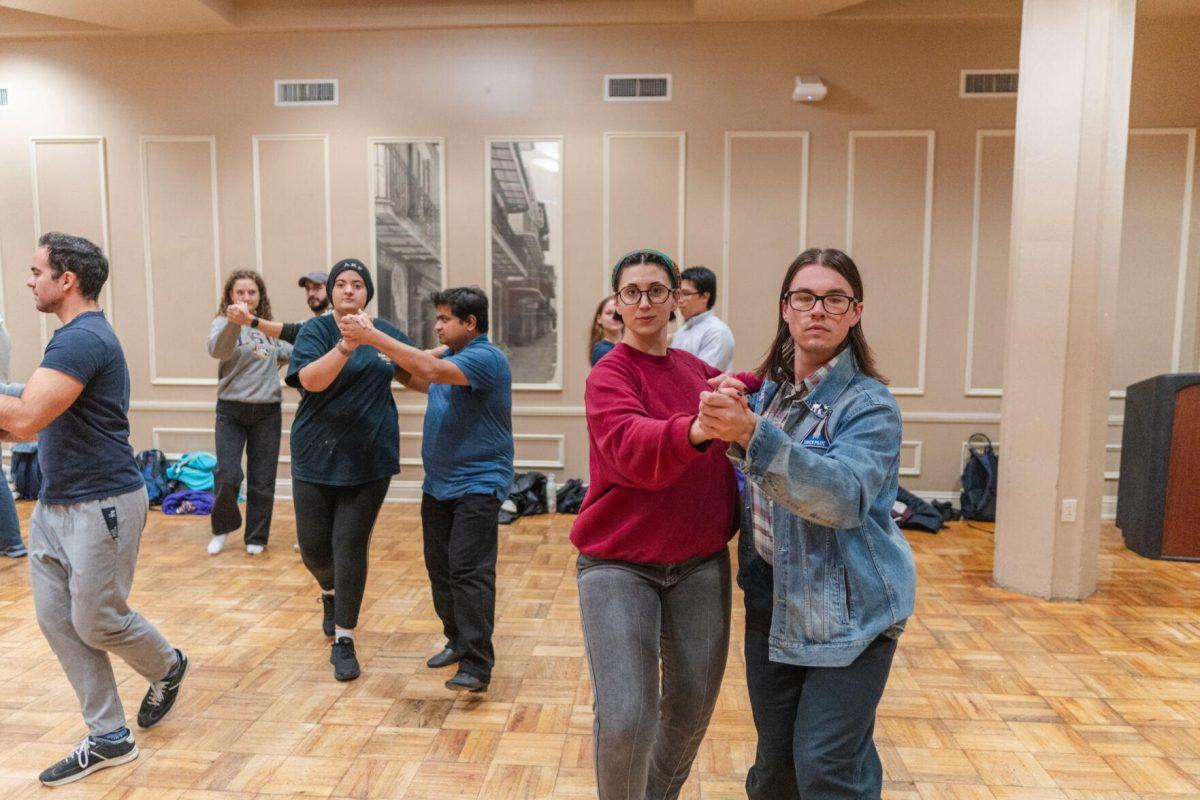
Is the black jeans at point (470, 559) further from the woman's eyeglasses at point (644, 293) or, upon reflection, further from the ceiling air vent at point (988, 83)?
the ceiling air vent at point (988, 83)

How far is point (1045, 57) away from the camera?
4.16 m

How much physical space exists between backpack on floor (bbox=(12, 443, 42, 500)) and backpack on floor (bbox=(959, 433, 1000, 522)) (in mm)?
7119

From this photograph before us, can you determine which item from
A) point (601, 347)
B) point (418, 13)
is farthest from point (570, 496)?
point (418, 13)

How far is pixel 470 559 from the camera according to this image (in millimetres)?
2975

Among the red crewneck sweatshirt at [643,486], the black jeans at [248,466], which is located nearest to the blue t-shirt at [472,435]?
the red crewneck sweatshirt at [643,486]

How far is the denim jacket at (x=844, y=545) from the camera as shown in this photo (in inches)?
60.1

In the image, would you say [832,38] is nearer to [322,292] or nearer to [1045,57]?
[1045,57]

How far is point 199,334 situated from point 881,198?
5443mm

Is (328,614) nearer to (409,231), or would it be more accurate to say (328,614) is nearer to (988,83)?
(409,231)

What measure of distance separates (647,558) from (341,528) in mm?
1765

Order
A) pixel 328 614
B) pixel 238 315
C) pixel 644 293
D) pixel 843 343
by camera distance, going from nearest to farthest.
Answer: pixel 843 343 < pixel 644 293 < pixel 238 315 < pixel 328 614

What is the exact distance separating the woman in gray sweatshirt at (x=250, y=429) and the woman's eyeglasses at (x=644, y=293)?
11.9 feet

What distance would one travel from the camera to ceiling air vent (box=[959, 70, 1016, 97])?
235 inches

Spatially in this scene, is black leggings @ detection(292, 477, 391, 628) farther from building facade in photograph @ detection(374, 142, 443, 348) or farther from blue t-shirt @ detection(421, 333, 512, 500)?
building facade in photograph @ detection(374, 142, 443, 348)
